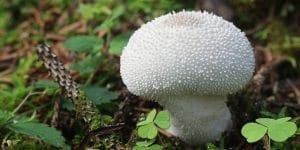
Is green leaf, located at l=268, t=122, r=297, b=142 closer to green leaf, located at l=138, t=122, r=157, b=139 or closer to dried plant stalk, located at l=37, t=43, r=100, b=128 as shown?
green leaf, located at l=138, t=122, r=157, b=139

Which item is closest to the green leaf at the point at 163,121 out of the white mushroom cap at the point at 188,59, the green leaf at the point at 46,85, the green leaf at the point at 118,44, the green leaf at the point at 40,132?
the white mushroom cap at the point at 188,59

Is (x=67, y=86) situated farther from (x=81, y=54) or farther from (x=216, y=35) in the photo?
(x=81, y=54)

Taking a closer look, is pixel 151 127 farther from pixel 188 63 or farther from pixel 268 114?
pixel 268 114

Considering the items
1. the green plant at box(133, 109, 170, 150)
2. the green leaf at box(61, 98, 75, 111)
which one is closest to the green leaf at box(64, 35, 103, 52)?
the green leaf at box(61, 98, 75, 111)

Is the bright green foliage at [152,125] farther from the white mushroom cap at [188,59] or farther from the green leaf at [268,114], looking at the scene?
the green leaf at [268,114]

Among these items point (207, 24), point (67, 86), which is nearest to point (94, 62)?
point (67, 86)
